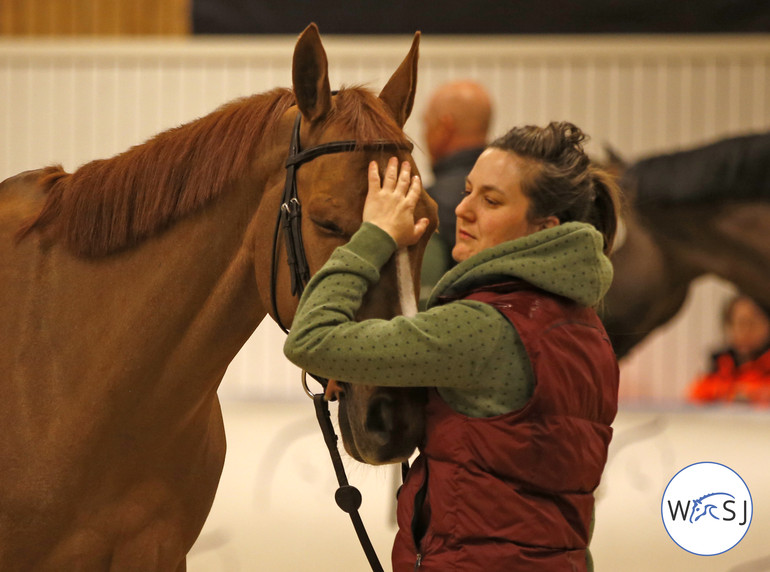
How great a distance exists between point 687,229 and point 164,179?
1.99 metres

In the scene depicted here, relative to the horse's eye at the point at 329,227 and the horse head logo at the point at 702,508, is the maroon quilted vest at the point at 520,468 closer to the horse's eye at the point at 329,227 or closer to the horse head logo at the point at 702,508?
the horse's eye at the point at 329,227

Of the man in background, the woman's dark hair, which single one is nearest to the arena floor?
→ the man in background

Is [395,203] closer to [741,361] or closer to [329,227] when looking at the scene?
[329,227]

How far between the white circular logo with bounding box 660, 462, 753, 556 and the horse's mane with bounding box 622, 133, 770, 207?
4.33 ft

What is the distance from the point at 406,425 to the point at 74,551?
0.52 m

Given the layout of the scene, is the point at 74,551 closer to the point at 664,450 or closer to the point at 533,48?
the point at 664,450

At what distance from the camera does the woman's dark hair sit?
3.49 feet

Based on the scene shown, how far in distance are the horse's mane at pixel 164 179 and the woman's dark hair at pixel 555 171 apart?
0.20m

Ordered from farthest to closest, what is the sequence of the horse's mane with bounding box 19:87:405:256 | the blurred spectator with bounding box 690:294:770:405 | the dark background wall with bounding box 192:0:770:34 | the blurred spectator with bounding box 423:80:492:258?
the dark background wall with bounding box 192:0:770:34, the blurred spectator with bounding box 690:294:770:405, the blurred spectator with bounding box 423:80:492:258, the horse's mane with bounding box 19:87:405:256

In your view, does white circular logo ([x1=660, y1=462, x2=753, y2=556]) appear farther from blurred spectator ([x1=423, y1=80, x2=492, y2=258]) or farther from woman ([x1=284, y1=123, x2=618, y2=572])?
blurred spectator ([x1=423, y1=80, x2=492, y2=258])

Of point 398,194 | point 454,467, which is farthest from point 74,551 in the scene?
point 398,194

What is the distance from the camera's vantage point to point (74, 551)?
3.90 feet

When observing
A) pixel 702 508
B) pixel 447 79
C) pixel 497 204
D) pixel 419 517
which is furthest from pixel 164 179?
pixel 447 79

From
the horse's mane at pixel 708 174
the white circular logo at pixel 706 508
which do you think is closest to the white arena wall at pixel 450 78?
the horse's mane at pixel 708 174
